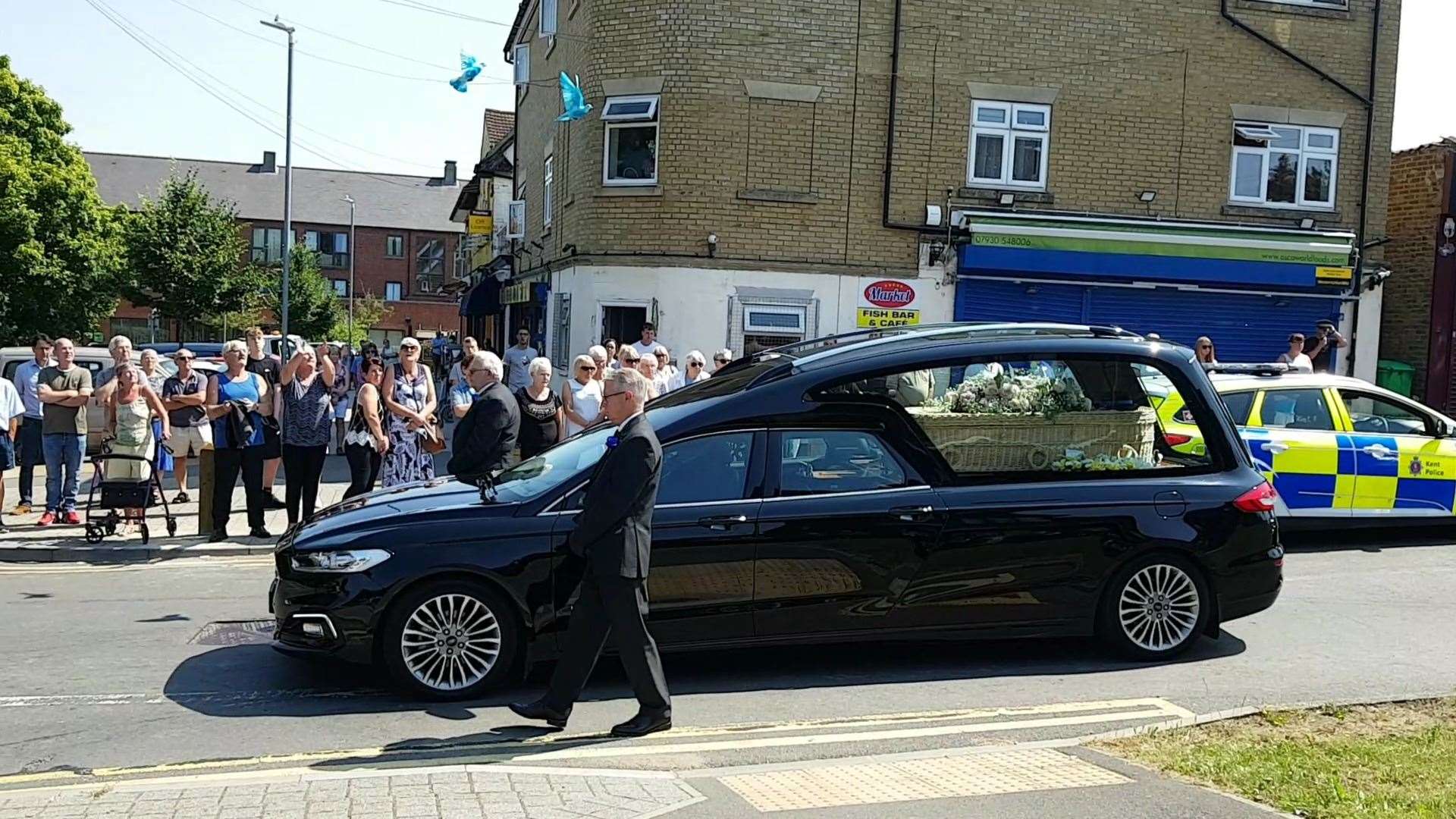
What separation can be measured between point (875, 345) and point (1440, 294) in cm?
1619

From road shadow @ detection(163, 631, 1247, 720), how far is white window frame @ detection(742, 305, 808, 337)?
33.9 ft

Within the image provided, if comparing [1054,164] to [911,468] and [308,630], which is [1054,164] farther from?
[308,630]

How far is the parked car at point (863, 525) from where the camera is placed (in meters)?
6.38

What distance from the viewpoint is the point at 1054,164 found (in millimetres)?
18250

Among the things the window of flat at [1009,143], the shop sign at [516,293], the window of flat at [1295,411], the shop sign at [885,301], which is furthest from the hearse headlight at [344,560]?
the shop sign at [516,293]

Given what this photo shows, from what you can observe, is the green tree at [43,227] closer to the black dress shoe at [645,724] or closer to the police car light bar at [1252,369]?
the police car light bar at [1252,369]

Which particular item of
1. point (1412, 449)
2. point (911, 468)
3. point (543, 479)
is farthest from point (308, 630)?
point (1412, 449)

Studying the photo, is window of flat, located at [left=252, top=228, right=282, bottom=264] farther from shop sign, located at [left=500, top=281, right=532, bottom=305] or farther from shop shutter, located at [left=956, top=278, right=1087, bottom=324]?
shop shutter, located at [left=956, top=278, right=1087, bottom=324]

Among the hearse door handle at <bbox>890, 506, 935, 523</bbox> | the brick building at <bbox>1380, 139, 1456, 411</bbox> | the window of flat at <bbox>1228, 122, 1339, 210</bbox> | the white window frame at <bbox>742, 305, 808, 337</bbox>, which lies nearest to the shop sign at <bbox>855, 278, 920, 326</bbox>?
the white window frame at <bbox>742, 305, 808, 337</bbox>

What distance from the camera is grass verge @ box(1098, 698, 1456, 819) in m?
4.67

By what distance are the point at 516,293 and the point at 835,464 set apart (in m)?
18.6

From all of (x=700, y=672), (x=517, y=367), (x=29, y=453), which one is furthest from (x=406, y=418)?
(x=517, y=367)

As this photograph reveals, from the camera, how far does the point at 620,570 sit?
566 centimetres

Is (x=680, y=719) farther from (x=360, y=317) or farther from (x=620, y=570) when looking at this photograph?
(x=360, y=317)
